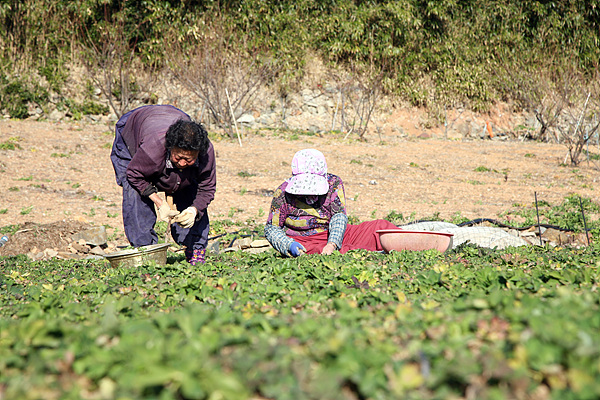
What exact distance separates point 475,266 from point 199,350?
2770mm

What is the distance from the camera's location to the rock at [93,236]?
6602 millimetres

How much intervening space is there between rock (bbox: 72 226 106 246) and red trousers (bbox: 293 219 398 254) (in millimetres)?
2916

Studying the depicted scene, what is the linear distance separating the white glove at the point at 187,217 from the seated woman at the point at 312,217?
82 centimetres

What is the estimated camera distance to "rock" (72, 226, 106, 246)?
6.60 meters

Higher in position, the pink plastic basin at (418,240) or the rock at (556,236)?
the pink plastic basin at (418,240)

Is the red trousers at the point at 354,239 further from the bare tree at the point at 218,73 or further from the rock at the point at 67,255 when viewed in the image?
the bare tree at the point at 218,73

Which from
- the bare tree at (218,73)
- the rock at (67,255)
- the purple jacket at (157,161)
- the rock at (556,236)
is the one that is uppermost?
the bare tree at (218,73)

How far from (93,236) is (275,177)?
14.6 feet

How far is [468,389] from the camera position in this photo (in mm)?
1546

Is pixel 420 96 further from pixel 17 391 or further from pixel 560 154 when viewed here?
pixel 17 391

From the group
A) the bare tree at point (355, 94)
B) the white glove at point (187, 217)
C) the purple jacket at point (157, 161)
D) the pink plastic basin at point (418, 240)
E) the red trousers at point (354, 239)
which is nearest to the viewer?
the purple jacket at point (157, 161)

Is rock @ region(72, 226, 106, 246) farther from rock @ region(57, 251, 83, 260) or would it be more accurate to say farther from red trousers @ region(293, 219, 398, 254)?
red trousers @ region(293, 219, 398, 254)

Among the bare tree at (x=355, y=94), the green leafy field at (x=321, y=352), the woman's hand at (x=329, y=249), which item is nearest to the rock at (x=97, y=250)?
the woman's hand at (x=329, y=249)

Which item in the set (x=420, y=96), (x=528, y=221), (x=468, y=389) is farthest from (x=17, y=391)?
(x=420, y=96)
